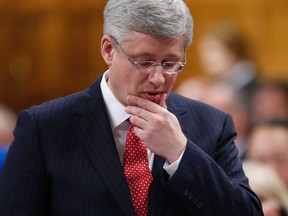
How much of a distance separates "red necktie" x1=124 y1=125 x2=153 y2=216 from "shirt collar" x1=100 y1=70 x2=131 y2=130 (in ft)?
0.14

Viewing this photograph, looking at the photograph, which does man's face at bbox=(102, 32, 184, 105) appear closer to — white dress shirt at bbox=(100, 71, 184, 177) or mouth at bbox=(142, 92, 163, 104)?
mouth at bbox=(142, 92, 163, 104)


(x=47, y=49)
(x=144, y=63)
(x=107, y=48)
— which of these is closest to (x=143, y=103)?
(x=144, y=63)

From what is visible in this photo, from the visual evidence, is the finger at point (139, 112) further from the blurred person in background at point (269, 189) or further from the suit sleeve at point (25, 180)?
the blurred person in background at point (269, 189)

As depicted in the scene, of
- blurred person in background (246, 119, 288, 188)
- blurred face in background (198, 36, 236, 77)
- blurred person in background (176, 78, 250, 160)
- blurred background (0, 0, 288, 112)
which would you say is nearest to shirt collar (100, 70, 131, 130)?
blurred person in background (246, 119, 288, 188)

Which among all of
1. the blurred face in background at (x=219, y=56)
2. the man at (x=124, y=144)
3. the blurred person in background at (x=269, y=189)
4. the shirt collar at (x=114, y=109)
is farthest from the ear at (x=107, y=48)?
the blurred face in background at (x=219, y=56)

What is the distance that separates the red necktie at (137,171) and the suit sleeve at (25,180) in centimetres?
24

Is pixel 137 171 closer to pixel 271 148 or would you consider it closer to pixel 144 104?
pixel 144 104

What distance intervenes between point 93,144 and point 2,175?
10.5 inches

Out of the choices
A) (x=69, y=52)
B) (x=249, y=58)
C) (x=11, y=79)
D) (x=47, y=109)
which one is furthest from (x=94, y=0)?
(x=47, y=109)

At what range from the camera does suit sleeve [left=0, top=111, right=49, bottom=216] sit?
2.32 meters

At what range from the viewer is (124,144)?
2410 mm

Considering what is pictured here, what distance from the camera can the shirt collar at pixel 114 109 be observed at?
241 cm

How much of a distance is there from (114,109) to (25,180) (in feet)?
1.06

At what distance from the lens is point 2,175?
7.77 ft
